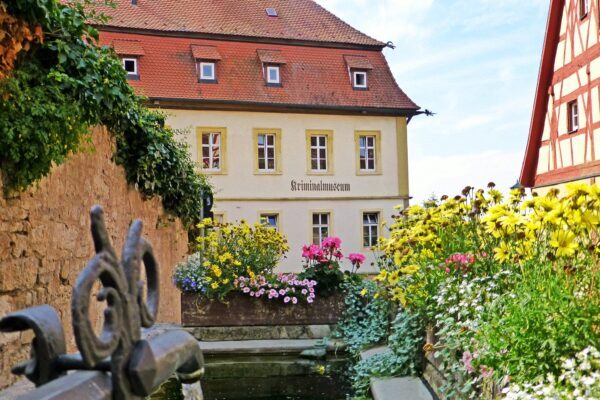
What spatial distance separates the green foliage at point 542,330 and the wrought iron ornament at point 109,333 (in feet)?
7.55

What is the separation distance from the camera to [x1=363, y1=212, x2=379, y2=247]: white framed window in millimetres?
22156

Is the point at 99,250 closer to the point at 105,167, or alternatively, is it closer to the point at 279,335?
the point at 105,167

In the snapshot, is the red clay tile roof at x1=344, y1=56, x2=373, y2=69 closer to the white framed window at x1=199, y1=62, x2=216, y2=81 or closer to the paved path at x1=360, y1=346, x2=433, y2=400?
the white framed window at x1=199, y1=62, x2=216, y2=81

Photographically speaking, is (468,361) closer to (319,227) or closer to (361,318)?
(361,318)

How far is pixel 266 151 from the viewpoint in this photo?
2166 centimetres

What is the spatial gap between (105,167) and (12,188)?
2.25 meters

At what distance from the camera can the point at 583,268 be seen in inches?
137

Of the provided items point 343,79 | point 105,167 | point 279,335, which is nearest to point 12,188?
point 105,167

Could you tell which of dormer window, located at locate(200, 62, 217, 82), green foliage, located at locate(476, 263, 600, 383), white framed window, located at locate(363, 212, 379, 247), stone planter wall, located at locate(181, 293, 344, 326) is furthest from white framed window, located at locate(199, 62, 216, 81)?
green foliage, located at locate(476, 263, 600, 383)

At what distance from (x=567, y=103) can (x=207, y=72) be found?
10988 mm

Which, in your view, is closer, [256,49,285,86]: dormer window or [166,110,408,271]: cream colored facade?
[166,110,408,271]: cream colored facade

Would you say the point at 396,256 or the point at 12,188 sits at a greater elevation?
the point at 12,188

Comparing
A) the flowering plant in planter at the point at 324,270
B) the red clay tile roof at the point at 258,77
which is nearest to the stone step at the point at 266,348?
the flowering plant in planter at the point at 324,270

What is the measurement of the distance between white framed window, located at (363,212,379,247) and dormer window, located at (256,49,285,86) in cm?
508
